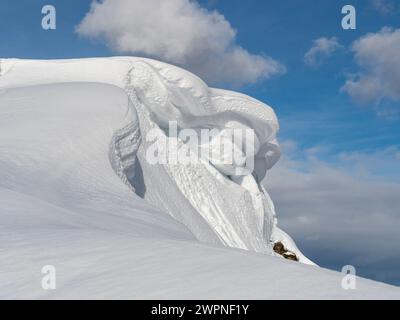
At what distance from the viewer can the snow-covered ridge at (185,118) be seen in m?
17.4

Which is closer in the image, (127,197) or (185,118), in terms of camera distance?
(127,197)

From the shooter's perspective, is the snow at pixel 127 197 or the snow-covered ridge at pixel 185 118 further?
the snow-covered ridge at pixel 185 118

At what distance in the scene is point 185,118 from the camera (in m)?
21.1

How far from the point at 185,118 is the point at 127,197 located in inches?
471

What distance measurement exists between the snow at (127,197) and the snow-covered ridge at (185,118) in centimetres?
5

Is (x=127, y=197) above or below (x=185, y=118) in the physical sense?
below

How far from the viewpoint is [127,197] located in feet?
30.7

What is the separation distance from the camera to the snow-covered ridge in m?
17.4

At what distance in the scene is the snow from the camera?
3584mm

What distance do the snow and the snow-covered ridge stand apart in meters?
0.05

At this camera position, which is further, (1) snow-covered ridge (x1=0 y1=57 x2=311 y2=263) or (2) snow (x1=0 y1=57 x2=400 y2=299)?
(1) snow-covered ridge (x1=0 y1=57 x2=311 y2=263)
